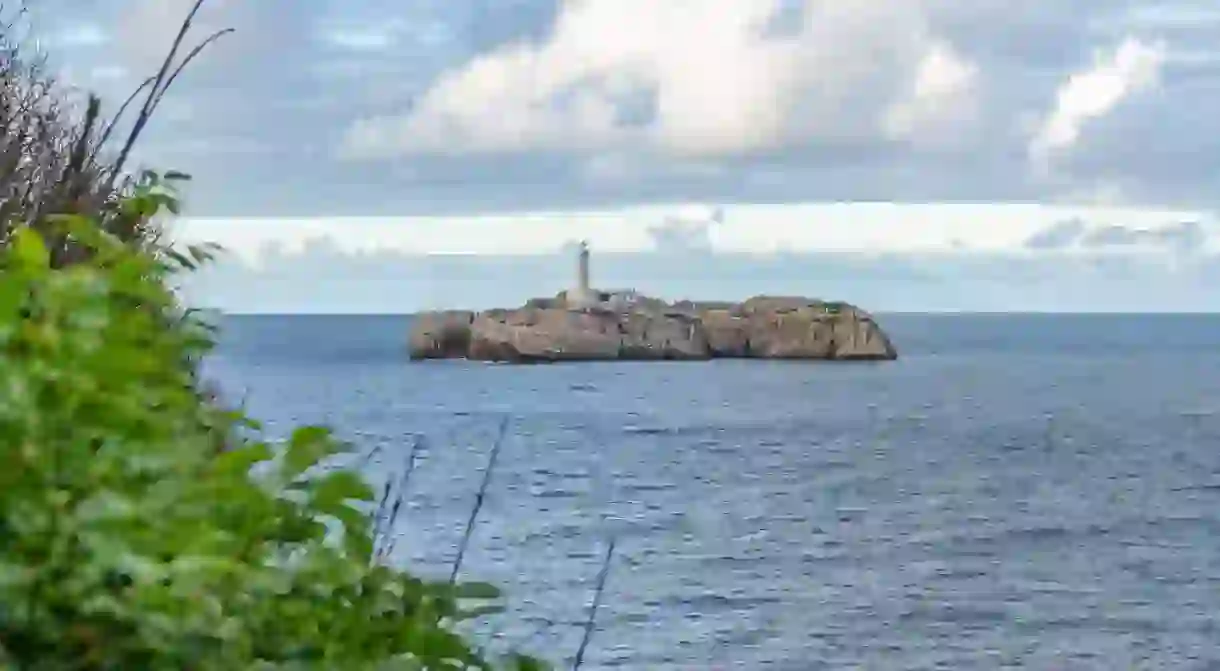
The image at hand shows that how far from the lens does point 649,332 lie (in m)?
126

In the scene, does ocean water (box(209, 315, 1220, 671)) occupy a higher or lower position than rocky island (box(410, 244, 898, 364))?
lower

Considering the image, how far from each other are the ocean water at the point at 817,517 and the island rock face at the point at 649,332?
28110 mm

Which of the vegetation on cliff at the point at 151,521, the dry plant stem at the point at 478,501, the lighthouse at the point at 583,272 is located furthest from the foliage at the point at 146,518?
the lighthouse at the point at 583,272

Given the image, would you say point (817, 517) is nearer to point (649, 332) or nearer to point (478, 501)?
point (478, 501)

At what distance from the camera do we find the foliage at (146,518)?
1505mm

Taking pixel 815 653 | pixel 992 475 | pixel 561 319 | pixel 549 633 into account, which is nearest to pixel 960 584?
pixel 815 653

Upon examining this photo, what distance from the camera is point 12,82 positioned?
21.3ft

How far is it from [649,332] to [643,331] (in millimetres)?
545

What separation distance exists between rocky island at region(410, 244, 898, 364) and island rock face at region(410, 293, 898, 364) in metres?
0.07

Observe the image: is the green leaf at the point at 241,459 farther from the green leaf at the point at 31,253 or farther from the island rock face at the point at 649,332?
the island rock face at the point at 649,332

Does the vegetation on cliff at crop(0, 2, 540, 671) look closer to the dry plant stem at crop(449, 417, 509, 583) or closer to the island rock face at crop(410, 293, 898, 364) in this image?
the dry plant stem at crop(449, 417, 509, 583)

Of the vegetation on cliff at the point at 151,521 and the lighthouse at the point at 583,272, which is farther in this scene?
the lighthouse at the point at 583,272

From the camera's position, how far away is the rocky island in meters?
122

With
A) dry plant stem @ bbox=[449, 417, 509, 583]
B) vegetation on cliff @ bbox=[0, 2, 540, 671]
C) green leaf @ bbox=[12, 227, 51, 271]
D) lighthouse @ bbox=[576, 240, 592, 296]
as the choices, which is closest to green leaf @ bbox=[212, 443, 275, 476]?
vegetation on cliff @ bbox=[0, 2, 540, 671]
